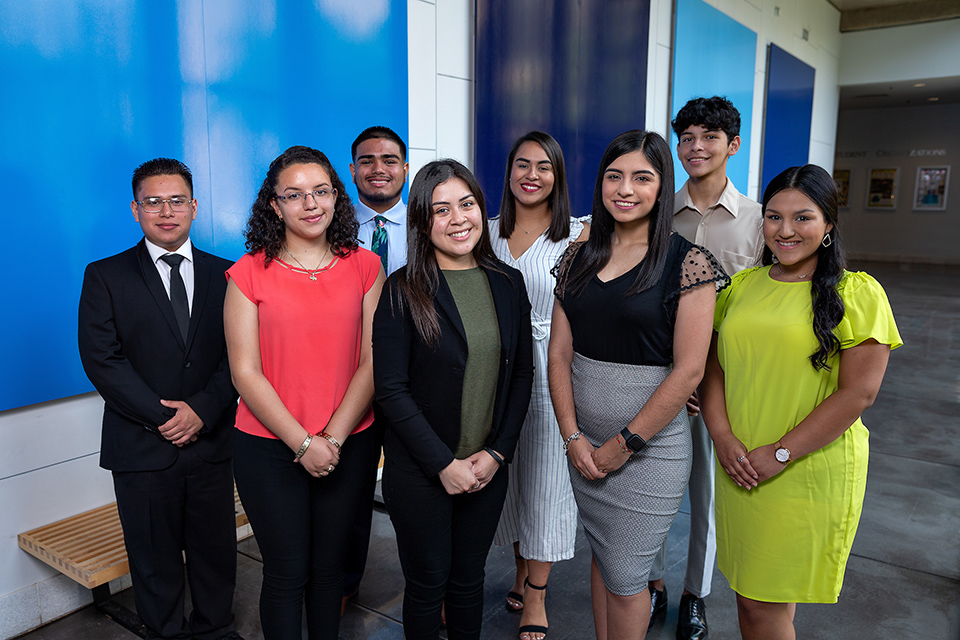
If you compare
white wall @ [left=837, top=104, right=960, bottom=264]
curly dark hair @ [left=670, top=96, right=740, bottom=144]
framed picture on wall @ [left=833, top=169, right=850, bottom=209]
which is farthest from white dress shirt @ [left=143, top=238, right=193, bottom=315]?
framed picture on wall @ [left=833, top=169, right=850, bottom=209]

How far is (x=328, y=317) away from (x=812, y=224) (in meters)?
1.45

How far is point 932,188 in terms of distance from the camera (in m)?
17.3

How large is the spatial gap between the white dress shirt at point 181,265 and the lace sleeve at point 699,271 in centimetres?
170

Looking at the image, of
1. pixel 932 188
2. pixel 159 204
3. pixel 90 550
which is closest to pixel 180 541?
pixel 90 550

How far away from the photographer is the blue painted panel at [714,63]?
6.65m

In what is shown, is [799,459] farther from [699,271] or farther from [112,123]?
[112,123]

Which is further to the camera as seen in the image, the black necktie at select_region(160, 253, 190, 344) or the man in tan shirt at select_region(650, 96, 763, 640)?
the man in tan shirt at select_region(650, 96, 763, 640)

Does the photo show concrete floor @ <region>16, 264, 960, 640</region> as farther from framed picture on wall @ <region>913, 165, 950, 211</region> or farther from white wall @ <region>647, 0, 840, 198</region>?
framed picture on wall @ <region>913, 165, 950, 211</region>

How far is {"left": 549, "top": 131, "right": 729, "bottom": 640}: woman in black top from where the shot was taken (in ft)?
6.16

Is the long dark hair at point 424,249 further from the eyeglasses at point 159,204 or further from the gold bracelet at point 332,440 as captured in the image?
the eyeglasses at point 159,204

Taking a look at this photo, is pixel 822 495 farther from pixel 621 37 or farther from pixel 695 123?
pixel 621 37

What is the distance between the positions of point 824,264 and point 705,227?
2.67 feet

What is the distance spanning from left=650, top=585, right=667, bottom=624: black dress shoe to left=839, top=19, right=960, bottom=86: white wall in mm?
12377

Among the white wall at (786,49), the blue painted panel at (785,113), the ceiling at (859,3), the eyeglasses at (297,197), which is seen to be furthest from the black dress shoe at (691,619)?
the ceiling at (859,3)
